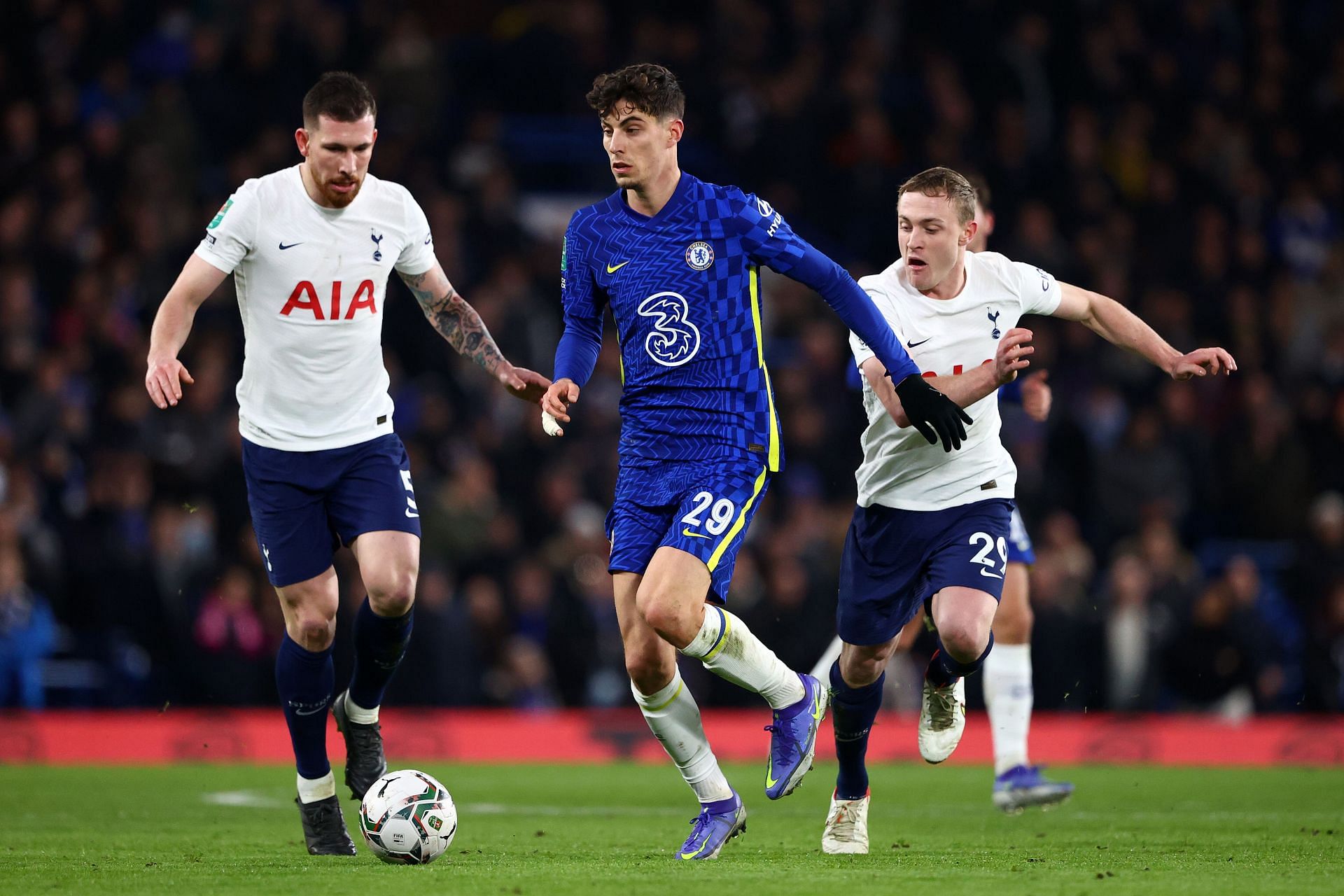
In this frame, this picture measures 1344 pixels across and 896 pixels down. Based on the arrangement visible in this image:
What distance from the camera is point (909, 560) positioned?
23.5 ft

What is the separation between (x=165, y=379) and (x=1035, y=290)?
11.5 feet

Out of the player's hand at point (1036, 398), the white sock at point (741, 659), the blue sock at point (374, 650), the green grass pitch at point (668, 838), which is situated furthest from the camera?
the player's hand at point (1036, 398)

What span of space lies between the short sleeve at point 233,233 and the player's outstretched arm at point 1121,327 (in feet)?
10.9

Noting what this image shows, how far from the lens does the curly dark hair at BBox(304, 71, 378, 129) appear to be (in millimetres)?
6746

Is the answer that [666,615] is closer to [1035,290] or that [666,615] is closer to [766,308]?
[1035,290]

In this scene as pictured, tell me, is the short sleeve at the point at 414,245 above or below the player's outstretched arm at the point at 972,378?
above

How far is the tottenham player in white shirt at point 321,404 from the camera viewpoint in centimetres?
689

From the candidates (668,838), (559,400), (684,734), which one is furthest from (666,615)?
(668,838)

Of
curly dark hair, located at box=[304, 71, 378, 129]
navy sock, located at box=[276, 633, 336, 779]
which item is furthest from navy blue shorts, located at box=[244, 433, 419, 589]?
curly dark hair, located at box=[304, 71, 378, 129]

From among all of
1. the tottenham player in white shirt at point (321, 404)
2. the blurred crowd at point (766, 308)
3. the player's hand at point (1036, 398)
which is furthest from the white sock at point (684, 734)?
the blurred crowd at point (766, 308)

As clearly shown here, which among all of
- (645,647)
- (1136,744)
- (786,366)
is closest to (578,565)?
(786,366)

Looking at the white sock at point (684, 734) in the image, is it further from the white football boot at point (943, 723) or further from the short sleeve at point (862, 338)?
the short sleeve at point (862, 338)

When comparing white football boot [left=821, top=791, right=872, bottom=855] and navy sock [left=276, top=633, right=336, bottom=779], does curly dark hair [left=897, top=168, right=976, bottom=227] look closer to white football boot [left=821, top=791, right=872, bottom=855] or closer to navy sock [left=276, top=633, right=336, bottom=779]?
white football boot [left=821, top=791, right=872, bottom=855]

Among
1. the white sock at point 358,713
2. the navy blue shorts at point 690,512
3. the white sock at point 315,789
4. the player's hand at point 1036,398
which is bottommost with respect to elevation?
the white sock at point 315,789
